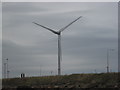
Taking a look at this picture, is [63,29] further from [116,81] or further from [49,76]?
[116,81]

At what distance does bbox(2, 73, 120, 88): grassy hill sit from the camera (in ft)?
198

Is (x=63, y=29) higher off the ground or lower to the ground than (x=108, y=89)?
higher

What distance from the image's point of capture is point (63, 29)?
263ft

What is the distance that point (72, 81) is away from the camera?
67.2 meters

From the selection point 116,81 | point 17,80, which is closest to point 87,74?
point 116,81

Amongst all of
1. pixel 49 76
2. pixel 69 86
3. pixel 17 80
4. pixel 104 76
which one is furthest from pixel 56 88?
pixel 17 80

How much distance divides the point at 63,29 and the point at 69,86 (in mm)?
19294

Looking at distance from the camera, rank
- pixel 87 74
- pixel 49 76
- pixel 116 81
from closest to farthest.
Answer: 1. pixel 116 81
2. pixel 87 74
3. pixel 49 76

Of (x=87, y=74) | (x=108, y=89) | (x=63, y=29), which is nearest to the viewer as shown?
(x=108, y=89)

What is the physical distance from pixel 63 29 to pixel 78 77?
553 inches

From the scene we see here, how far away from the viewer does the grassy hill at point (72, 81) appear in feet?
198

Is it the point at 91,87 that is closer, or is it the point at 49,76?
the point at 91,87

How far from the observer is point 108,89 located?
182 feet

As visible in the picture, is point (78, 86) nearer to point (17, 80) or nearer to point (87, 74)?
point (87, 74)
